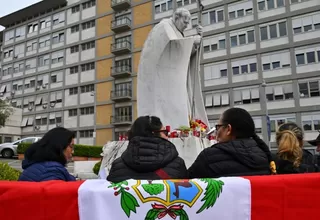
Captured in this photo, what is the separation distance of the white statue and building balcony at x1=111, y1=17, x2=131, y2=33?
31.4m

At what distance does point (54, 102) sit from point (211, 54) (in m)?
22.2

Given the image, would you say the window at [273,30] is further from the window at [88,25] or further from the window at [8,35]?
the window at [8,35]

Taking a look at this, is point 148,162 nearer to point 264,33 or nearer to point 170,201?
point 170,201

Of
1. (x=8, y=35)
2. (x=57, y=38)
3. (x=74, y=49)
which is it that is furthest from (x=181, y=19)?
(x=8, y=35)

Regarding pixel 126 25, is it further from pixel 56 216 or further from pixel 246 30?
pixel 56 216

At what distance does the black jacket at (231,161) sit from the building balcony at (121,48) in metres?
35.7

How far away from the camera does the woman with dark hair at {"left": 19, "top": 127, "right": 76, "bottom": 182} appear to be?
2.68 m

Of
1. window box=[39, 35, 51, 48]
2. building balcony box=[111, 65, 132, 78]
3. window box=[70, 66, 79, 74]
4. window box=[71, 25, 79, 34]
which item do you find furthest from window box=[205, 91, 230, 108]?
window box=[39, 35, 51, 48]

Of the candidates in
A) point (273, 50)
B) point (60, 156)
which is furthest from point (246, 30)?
point (60, 156)

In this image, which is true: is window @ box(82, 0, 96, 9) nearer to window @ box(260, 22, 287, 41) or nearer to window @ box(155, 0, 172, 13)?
window @ box(155, 0, 172, 13)

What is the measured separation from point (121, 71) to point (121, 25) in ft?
17.9

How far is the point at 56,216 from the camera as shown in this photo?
1964 mm

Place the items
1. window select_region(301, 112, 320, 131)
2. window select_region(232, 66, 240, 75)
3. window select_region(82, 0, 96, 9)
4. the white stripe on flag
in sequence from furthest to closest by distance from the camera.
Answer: window select_region(82, 0, 96, 9) < window select_region(232, 66, 240, 75) < window select_region(301, 112, 320, 131) < the white stripe on flag

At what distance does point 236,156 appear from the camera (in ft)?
7.58
